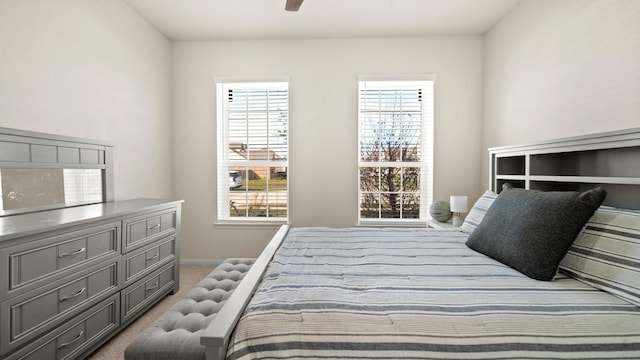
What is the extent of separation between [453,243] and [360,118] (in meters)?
2.00

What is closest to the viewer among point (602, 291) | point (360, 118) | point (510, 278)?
point (602, 291)

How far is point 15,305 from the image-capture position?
1311mm

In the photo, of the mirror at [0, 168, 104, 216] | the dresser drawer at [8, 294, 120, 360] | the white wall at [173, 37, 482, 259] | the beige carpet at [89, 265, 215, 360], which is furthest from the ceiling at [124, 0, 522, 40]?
the beige carpet at [89, 265, 215, 360]

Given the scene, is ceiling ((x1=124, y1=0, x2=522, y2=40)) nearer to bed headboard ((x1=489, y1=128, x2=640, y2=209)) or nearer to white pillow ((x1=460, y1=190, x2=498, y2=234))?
bed headboard ((x1=489, y1=128, x2=640, y2=209))

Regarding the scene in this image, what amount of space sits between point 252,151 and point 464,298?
3000 millimetres

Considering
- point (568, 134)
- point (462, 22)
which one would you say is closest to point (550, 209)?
point (568, 134)

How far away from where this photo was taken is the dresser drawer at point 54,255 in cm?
130

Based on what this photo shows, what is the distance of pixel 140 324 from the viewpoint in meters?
2.20

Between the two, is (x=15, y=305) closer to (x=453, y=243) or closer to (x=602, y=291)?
(x=453, y=243)

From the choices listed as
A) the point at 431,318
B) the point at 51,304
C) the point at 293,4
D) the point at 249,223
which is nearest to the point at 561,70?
the point at 293,4

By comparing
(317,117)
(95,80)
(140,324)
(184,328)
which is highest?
(95,80)

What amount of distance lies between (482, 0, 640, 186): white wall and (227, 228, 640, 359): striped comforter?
1390 mm

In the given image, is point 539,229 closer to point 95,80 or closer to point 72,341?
point 72,341

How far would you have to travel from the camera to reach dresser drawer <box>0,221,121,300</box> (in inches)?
51.3
